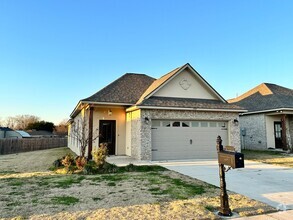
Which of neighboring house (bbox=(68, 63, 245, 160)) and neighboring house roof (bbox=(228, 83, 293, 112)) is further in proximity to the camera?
neighboring house roof (bbox=(228, 83, 293, 112))

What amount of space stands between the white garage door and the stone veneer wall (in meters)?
0.36

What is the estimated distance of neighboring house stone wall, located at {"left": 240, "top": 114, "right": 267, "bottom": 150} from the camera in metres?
19.2

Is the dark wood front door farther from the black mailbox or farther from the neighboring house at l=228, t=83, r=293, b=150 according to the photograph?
the neighboring house at l=228, t=83, r=293, b=150

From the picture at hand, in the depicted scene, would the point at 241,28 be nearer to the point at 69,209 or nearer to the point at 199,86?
the point at 199,86

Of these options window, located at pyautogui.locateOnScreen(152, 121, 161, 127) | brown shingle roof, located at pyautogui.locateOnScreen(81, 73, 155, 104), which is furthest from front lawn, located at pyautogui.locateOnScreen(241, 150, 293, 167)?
brown shingle roof, located at pyautogui.locateOnScreen(81, 73, 155, 104)

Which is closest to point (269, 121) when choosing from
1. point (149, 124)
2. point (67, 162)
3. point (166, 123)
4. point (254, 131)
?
point (254, 131)

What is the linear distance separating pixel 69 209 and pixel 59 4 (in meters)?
11.9

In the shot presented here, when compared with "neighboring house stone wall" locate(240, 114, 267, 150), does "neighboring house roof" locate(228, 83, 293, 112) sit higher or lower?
higher

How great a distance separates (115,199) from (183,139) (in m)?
8.27

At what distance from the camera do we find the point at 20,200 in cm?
527

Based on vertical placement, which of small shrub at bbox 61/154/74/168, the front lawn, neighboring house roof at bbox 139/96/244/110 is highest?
neighboring house roof at bbox 139/96/244/110

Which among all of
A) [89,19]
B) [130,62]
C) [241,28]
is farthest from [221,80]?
[89,19]

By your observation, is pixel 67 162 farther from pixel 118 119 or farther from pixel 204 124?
pixel 204 124

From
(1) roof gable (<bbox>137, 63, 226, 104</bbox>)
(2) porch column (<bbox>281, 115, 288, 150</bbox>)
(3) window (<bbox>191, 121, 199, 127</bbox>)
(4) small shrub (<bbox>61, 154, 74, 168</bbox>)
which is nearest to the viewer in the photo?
(4) small shrub (<bbox>61, 154, 74, 168</bbox>)
